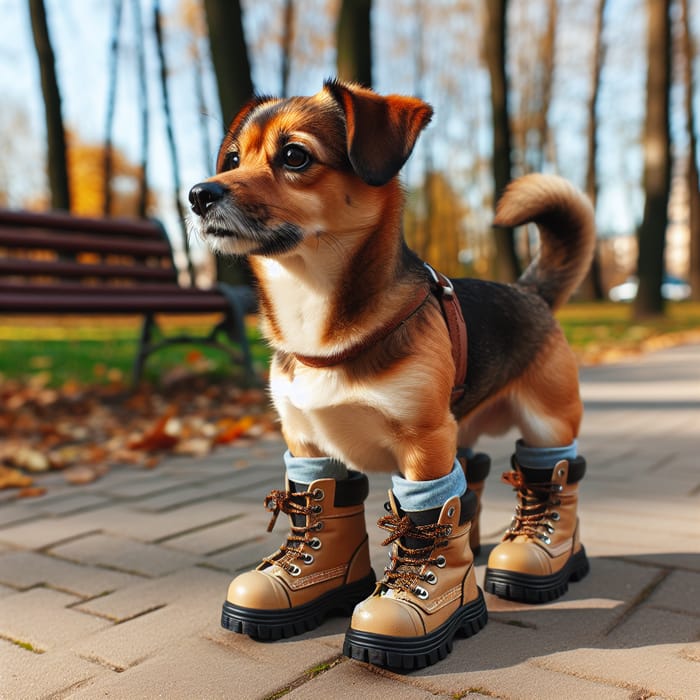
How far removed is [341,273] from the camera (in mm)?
2064

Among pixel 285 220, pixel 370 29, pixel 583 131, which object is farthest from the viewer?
pixel 583 131

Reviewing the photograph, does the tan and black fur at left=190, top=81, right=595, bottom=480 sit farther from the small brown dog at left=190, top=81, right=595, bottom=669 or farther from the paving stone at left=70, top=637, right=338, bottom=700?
the paving stone at left=70, top=637, right=338, bottom=700

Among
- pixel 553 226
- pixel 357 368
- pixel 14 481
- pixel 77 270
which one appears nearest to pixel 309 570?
pixel 357 368

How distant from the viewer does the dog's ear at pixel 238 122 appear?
2.26 metres

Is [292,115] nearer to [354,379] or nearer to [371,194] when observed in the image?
[371,194]

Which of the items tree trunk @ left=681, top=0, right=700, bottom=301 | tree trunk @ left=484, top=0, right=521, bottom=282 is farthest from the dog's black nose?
tree trunk @ left=681, top=0, right=700, bottom=301

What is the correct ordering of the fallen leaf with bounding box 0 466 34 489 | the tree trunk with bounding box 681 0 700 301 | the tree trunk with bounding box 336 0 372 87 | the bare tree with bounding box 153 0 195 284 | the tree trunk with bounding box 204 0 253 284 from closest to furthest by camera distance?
the fallen leaf with bounding box 0 466 34 489 < the tree trunk with bounding box 204 0 253 284 < the tree trunk with bounding box 336 0 372 87 < the bare tree with bounding box 153 0 195 284 < the tree trunk with bounding box 681 0 700 301

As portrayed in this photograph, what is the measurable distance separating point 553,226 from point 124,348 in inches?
286

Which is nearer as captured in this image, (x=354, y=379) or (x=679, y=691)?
(x=679, y=691)

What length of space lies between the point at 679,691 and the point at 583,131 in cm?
2753

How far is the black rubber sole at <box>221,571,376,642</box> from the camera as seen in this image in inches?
83.0

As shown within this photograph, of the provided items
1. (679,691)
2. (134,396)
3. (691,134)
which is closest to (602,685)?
(679,691)

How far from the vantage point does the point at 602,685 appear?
1.79 metres

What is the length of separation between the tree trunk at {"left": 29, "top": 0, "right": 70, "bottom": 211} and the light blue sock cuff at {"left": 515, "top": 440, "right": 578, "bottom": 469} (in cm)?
1365
